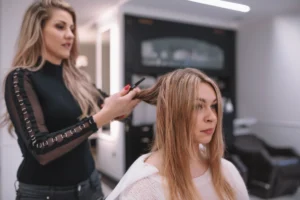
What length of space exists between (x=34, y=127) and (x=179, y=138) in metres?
0.38

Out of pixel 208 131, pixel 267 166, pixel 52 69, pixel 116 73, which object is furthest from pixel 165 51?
pixel 267 166

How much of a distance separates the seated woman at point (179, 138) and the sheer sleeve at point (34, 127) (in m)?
0.18

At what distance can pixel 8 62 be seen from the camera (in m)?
0.88

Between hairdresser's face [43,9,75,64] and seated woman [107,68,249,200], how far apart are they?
1.06 ft

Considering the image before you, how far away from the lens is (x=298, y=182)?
2.15 metres

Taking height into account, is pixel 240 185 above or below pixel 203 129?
below

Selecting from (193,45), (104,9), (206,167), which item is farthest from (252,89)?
(104,9)

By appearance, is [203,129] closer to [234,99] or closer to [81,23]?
[81,23]

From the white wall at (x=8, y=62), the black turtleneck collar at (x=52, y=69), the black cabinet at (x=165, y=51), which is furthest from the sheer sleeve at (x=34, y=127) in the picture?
Result: the black cabinet at (x=165, y=51)

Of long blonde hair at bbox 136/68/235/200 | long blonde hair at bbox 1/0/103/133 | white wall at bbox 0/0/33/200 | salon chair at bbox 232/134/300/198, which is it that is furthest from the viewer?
salon chair at bbox 232/134/300/198

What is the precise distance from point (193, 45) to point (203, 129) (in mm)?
760

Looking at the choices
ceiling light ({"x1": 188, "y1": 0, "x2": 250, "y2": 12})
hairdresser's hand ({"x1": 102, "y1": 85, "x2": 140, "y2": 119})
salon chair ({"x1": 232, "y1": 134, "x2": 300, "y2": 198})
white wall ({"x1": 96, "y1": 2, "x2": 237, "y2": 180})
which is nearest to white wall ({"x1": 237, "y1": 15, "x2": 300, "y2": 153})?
ceiling light ({"x1": 188, "y1": 0, "x2": 250, "y2": 12})

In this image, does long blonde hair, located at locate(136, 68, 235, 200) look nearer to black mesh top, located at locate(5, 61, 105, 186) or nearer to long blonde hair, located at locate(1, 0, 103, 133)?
black mesh top, located at locate(5, 61, 105, 186)

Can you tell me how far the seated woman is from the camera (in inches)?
24.3
